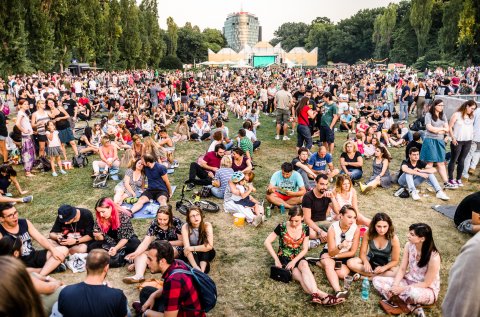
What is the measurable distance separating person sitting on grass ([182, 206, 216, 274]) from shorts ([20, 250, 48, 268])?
199 cm

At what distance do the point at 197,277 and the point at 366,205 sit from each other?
510 centimetres

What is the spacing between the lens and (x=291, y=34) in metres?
131

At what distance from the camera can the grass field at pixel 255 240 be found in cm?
454

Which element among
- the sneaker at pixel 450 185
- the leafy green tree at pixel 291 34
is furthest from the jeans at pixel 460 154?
the leafy green tree at pixel 291 34

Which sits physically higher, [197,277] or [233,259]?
[197,277]

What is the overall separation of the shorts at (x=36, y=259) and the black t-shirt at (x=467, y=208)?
649 centimetres

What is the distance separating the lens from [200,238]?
207 inches

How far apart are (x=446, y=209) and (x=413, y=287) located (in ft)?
11.6

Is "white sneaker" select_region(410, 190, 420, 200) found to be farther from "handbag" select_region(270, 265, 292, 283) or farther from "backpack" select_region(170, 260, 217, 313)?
"backpack" select_region(170, 260, 217, 313)

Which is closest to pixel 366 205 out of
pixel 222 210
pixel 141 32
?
pixel 222 210

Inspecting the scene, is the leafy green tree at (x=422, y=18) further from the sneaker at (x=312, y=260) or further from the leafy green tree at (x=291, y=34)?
the sneaker at (x=312, y=260)

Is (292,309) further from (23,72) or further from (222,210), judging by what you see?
(23,72)

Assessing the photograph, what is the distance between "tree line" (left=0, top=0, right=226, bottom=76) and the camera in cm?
2559

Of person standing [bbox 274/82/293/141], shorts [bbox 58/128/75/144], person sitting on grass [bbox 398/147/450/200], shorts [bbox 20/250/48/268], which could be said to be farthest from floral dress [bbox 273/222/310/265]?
person standing [bbox 274/82/293/141]
